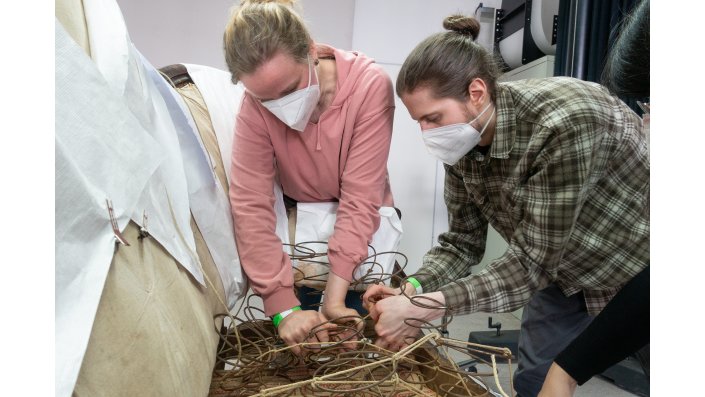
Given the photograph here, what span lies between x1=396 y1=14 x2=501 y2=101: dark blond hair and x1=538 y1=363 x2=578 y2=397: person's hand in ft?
1.68

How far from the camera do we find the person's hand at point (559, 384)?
2.15 ft

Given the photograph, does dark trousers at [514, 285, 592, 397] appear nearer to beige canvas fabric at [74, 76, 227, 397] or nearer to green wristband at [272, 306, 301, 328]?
green wristband at [272, 306, 301, 328]

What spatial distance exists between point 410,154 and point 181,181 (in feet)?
7.27

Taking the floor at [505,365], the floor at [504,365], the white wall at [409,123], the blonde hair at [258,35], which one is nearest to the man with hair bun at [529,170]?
the blonde hair at [258,35]

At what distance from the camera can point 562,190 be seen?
867 mm

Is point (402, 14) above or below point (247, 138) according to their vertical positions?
above

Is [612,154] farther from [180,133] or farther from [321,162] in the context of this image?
[180,133]

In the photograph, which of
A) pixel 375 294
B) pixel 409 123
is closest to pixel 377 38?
pixel 409 123

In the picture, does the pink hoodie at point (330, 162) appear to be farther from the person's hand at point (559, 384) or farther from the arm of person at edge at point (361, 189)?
the person's hand at point (559, 384)

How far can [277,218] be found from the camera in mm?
1131

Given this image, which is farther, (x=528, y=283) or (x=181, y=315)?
(x=528, y=283)

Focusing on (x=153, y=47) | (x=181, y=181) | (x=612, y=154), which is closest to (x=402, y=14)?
(x=153, y=47)

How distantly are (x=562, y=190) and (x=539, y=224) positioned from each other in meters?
0.07
